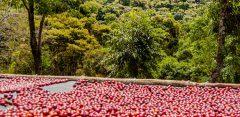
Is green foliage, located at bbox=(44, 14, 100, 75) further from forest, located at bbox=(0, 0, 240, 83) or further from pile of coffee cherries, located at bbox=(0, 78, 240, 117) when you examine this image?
pile of coffee cherries, located at bbox=(0, 78, 240, 117)

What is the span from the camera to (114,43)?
19672mm

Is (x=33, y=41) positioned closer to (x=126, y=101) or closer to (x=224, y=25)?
(x=224, y=25)

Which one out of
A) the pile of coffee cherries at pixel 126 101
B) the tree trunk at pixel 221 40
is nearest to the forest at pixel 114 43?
the tree trunk at pixel 221 40

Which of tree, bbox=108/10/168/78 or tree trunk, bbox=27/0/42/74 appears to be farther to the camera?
tree, bbox=108/10/168/78

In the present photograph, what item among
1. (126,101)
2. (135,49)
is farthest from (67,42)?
(126,101)

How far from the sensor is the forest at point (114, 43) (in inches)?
637

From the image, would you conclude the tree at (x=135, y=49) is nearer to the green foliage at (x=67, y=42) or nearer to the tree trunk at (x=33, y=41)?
the tree trunk at (x=33, y=41)

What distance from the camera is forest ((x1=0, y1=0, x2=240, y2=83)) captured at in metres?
16.2

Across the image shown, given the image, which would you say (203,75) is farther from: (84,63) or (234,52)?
(234,52)

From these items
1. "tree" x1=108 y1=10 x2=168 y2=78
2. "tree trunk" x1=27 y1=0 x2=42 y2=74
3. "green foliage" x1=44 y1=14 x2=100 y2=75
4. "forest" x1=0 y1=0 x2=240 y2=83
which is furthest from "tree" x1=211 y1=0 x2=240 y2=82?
"green foliage" x1=44 y1=14 x2=100 y2=75

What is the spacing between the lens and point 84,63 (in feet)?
94.1

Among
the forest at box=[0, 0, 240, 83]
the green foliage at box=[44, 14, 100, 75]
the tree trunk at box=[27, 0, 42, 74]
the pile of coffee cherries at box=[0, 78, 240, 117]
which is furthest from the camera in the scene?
the green foliage at box=[44, 14, 100, 75]

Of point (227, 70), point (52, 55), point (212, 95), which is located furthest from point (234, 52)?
point (52, 55)

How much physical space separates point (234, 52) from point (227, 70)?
2335 mm
